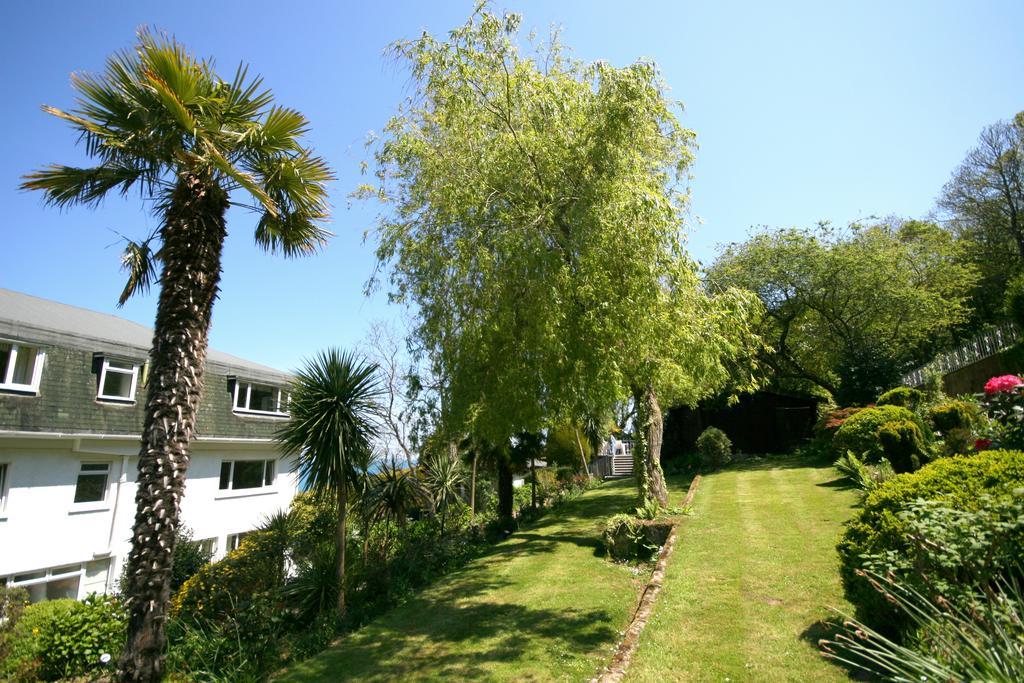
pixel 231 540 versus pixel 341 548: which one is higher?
pixel 341 548

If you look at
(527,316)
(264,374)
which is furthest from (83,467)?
(527,316)

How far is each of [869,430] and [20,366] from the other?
24295 millimetres

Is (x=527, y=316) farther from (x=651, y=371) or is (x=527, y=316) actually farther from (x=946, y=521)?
(x=946, y=521)

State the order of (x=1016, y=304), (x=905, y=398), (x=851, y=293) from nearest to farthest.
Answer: (x=1016, y=304) → (x=905, y=398) → (x=851, y=293)

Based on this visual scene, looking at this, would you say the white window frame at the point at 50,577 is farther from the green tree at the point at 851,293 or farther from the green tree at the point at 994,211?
the green tree at the point at 994,211

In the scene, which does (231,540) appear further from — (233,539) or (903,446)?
(903,446)

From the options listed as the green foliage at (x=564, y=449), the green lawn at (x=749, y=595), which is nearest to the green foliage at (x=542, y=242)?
the green lawn at (x=749, y=595)

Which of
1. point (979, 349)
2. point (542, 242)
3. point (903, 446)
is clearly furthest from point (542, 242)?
point (979, 349)

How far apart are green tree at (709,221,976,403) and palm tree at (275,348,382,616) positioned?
56.8 ft

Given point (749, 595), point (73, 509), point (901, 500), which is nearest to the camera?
point (901, 500)

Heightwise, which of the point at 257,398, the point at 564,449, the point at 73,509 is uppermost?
the point at 257,398

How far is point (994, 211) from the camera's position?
111 feet

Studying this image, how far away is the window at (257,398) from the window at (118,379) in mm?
3841

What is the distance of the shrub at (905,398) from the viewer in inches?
722
